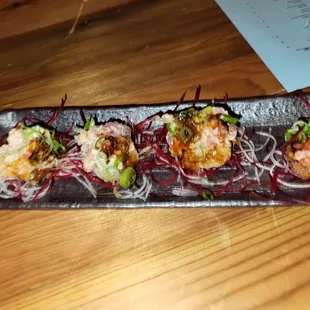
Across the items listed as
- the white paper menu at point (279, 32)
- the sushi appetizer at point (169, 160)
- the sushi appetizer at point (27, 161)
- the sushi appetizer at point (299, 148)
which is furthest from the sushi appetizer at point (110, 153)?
the white paper menu at point (279, 32)

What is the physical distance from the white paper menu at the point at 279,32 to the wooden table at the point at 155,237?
0.06 metres

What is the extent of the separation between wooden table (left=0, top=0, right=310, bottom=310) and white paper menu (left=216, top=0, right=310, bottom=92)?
56 mm

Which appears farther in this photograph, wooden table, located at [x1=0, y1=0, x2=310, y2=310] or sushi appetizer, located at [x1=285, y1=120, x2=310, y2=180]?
sushi appetizer, located at [x1=285, y1=120, x2=310, y2=180]

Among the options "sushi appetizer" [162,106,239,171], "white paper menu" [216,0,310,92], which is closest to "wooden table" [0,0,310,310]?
"white paper menu" [216,0,310,92]

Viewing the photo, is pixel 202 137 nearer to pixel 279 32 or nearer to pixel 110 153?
pixel 110 153

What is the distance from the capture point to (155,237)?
4.94ft

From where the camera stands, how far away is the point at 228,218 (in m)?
1.50

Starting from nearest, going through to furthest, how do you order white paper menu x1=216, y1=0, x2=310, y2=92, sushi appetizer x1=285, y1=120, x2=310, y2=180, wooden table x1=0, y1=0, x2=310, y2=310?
wooden table x1=0, y1=0, x2=310, y2=310 < sushi appetizer x1=285, y1=120, x2=310, y2=180 < white paper menu x1=216, y1=0, x2=310, y2=92

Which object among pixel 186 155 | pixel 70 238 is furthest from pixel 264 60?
pixel 70 238

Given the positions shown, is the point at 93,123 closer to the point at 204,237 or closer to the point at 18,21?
the point at 204,237

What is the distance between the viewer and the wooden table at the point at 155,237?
1380 millimetres

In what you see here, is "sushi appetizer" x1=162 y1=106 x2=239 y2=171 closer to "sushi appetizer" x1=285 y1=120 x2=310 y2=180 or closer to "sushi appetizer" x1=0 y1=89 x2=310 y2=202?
"sushi appetizer" x1=0 y1=89 x2=310 y2=202

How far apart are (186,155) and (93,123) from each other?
382 mm

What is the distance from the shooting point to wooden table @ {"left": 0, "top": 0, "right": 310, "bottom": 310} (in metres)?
1.38
